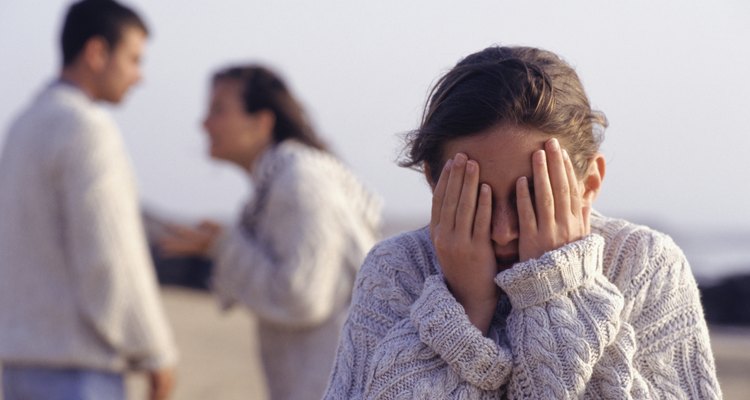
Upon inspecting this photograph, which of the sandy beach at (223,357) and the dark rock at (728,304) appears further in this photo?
the dark rock at (728,304)

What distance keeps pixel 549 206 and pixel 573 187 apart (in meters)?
0.10

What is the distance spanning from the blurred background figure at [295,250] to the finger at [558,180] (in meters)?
2.31

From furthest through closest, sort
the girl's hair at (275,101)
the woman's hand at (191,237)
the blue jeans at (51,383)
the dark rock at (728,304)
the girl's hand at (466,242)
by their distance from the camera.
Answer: the dark rock at (728,304) → the girl's hair at (275,101) → the woman's hand at (191,237) → the blue jeans at (51,383) → the girl's hand at (466,242)

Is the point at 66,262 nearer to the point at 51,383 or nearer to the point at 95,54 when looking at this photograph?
the point at 51,383

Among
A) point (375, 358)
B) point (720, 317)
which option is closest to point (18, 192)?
point (375, 358)

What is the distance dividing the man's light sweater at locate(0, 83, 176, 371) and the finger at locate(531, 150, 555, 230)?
2691mm

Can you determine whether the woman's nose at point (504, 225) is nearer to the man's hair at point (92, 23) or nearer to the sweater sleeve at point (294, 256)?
the sweater sleeve at point (294, 256)

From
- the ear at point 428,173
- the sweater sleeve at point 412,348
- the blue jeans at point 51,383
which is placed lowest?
the blue jeans at point 51,383

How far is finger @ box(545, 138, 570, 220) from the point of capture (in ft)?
9.50

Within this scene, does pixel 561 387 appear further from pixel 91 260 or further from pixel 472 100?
pixel 91 260

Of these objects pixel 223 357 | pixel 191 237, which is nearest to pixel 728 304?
pixel 223 357

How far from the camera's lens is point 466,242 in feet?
9.77

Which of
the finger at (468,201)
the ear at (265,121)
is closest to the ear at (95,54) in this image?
the ear at (265,121)

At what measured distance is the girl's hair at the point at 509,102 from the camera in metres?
2.85
